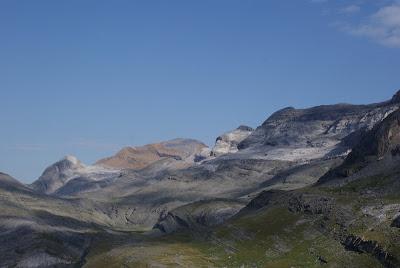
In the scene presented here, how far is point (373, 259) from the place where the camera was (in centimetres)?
19400

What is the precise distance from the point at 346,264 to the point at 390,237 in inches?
546

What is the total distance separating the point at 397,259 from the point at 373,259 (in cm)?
940

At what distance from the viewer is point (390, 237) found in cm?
19950

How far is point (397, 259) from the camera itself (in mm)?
185625

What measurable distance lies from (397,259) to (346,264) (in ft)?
56.2

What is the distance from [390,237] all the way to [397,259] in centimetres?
1443

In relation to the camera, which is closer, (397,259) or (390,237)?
(397,259)

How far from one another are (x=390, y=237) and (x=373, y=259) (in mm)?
9423

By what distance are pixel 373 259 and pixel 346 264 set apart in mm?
8138

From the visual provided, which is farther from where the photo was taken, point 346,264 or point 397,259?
point 346,264

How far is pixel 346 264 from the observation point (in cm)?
19900
